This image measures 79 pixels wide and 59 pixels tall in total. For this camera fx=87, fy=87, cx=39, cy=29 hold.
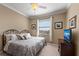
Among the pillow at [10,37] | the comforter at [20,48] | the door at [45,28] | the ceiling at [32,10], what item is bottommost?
the comforter at [20,48]

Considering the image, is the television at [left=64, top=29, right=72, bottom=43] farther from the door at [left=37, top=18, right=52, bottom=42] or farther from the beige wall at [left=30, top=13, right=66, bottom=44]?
the door at [left=37, top=18, right=52, bottom=42]

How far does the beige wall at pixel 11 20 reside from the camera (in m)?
2.17

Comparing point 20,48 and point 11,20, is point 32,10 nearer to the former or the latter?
point 11,20

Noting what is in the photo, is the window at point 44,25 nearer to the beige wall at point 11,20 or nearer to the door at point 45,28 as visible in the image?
the door at point 45,28

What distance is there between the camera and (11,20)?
2289 mm

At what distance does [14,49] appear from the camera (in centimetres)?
228

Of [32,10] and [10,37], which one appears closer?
[10,37]

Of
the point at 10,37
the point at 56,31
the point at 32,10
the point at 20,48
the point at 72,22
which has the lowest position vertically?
the point at 20,48

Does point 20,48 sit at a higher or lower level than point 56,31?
lower

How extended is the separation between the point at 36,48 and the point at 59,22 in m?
0.97

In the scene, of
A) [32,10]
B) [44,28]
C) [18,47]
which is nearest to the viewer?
[18,47]

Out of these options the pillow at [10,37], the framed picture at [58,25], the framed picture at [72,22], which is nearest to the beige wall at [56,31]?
the framed picture at [58,25]

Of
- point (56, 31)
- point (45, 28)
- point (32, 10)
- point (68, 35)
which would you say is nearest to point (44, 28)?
point (45, 28)

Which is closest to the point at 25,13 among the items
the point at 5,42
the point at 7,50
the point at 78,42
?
the point at 5,42
